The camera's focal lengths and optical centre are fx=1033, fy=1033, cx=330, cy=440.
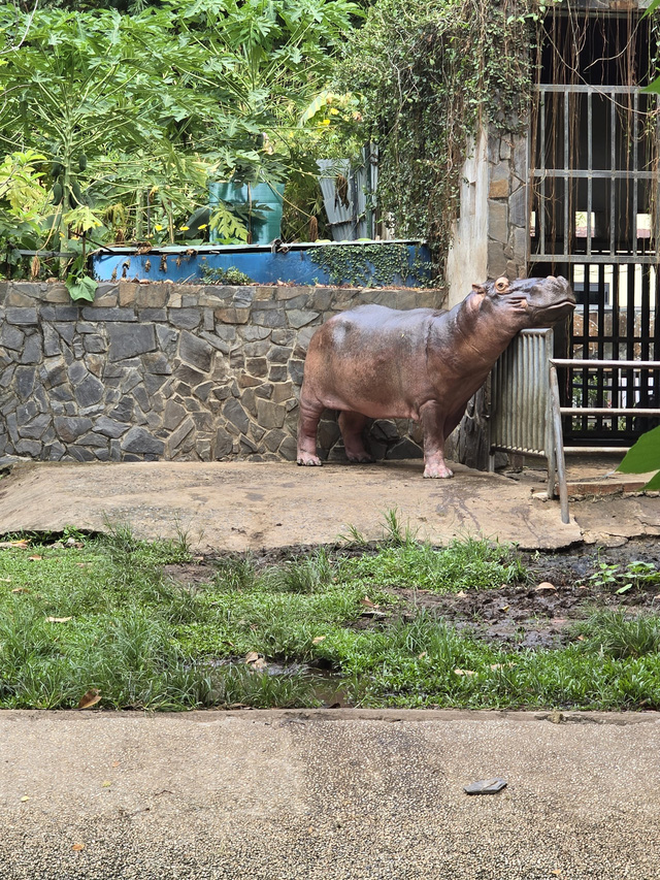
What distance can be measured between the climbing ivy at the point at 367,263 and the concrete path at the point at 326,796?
270 inches

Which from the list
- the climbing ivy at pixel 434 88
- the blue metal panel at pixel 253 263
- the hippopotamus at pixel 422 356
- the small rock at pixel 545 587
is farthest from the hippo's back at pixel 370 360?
the small rock at pixel 545 587

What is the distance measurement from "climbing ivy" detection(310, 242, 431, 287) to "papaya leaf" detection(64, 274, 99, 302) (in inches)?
82.8

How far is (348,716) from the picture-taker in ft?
11.8

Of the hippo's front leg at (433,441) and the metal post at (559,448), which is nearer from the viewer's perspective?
the metal post at (559,448)

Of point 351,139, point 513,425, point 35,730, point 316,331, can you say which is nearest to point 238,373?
point 316,331

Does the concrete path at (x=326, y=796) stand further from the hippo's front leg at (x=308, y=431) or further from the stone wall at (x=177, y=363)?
the stone wall at (x=177, y=363)

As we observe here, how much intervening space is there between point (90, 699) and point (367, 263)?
22.6ft

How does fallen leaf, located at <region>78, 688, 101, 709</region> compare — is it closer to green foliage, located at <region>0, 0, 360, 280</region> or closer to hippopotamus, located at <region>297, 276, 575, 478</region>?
hippopotamus, located at <region>297, 276, 575, 478</region>

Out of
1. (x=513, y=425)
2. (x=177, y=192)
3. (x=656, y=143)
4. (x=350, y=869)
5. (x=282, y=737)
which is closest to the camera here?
(x=350, y=869)

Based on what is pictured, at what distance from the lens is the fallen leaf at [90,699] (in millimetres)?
3723

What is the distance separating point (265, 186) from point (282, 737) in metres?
9.19

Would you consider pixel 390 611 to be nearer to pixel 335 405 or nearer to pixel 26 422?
pixel 335 405

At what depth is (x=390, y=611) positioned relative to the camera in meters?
5.10

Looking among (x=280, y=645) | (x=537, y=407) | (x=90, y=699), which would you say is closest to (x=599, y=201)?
(x=537, y=407)
